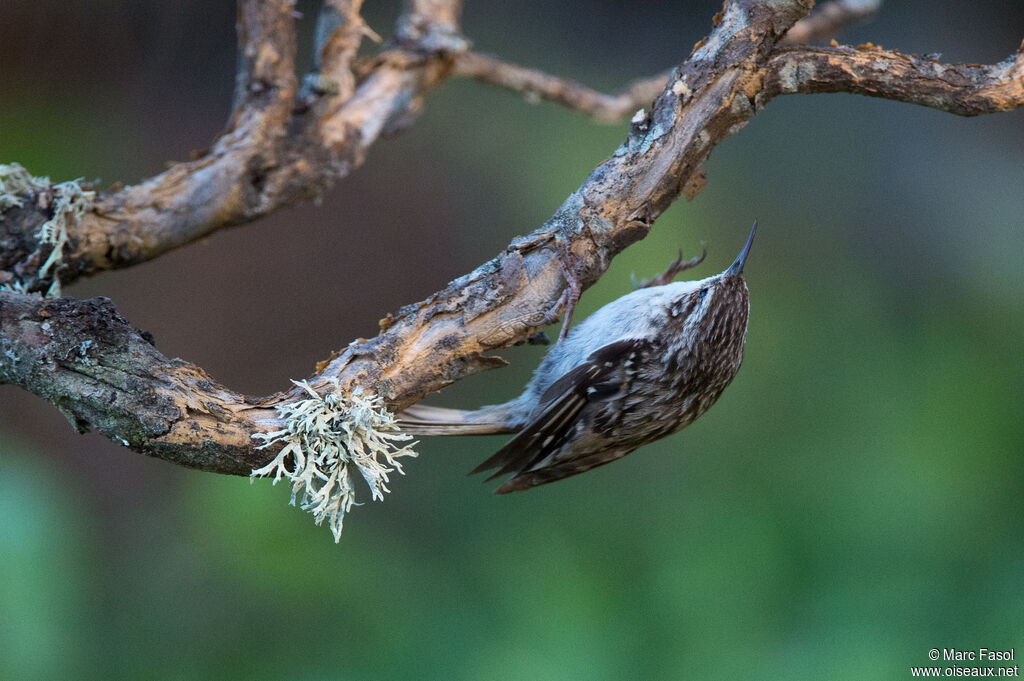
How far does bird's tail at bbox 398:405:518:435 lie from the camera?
1624mm

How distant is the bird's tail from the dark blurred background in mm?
1417

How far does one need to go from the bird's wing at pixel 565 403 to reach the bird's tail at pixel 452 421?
0.20ft

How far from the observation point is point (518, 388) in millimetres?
3461

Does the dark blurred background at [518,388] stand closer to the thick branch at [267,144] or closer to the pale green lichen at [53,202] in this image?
the thick branch at [267,144]

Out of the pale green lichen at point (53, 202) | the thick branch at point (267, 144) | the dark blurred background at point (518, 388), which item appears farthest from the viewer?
the dark blurred background at point (518, 388)

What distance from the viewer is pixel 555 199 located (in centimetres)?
348

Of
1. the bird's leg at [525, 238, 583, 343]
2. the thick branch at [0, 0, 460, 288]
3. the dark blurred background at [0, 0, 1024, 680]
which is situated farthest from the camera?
the dark blurred background at [0, 0, 1024, 680]

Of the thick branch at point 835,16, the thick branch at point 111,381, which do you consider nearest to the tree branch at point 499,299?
the thick branch at point 111,381

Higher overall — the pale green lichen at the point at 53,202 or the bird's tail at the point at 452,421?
the pale green lichen at the point at 53,202

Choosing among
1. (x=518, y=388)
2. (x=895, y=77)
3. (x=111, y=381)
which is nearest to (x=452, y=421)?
(x=111, y=381)

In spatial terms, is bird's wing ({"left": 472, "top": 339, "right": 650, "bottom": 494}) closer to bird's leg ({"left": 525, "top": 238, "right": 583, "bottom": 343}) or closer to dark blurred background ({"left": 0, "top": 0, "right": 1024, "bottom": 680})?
bird's leg ({"left": 525, "top": 238, "right": 583, "bottom": 343})

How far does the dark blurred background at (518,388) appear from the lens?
2.93 metres

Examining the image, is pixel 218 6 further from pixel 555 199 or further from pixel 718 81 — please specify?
pixel 718 81

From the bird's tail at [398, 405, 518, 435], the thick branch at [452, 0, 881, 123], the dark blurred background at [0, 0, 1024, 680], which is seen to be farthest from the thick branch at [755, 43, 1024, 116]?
the dark blurred background at [0, 0, 1024, 680]
